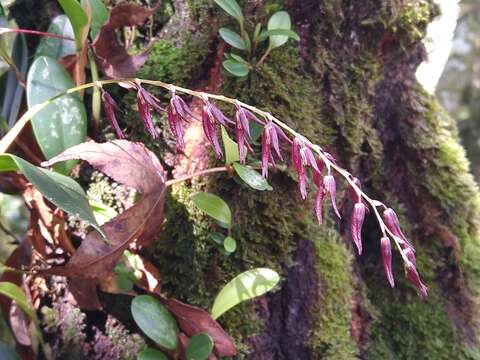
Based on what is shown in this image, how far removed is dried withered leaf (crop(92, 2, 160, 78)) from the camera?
109 centimetres

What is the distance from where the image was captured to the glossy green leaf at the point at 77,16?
0.95 m

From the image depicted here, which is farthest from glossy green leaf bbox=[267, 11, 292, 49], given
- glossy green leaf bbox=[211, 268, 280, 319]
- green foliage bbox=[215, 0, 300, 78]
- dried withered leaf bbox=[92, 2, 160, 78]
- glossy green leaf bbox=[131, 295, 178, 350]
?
glossy green leaf bbox=[131, 295, 178, 350]

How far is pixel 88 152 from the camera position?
0.86 metres

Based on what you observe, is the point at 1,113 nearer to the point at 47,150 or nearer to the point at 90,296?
the point at 47,150

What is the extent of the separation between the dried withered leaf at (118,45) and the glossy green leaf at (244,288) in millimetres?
531

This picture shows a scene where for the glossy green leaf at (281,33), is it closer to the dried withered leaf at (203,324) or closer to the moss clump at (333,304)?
the moss clump at (333,304)

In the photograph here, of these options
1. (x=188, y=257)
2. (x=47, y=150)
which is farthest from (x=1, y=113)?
(x=188, y=257)

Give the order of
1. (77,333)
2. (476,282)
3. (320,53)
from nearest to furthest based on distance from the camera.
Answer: (77,333) → (320,53) → (476,282)

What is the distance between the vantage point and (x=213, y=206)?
0.99 meters

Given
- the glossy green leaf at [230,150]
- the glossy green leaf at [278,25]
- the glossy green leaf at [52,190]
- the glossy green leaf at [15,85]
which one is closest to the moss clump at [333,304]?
the glossy green leaf at [230,150]

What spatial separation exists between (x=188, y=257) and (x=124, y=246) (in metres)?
0.18

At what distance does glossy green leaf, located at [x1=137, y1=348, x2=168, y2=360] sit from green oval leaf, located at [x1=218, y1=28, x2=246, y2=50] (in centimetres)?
64

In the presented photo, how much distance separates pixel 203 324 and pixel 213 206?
0.77 ft

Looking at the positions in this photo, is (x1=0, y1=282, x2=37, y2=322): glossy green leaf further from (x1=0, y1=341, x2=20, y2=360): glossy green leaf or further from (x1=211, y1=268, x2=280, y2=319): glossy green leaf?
(x1=211, y1=268, x2=280, y2=319): glossy green leaf
